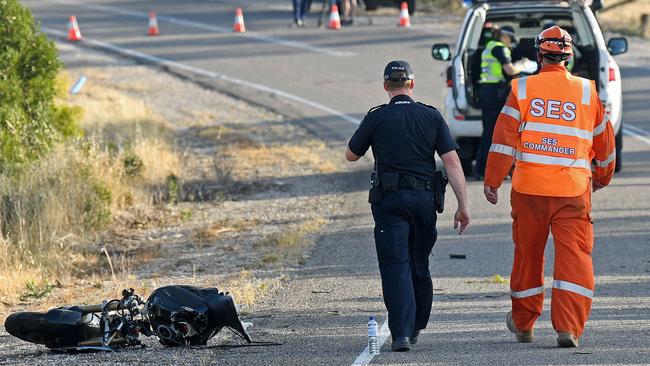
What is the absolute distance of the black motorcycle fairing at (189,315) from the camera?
7.66m

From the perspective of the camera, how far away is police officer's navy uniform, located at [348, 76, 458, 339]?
7.64 m

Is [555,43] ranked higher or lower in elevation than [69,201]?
higher

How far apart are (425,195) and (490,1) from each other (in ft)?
24.2

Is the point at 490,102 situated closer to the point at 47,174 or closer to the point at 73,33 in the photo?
the point at 47,174

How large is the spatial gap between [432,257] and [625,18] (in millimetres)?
22598

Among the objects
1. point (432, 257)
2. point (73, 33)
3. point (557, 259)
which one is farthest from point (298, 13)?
point (557, 259)

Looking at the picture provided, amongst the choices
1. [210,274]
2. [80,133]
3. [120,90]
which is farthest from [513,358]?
[120,90]

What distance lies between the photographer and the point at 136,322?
7.90 meters

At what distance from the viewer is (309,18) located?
32406 mm

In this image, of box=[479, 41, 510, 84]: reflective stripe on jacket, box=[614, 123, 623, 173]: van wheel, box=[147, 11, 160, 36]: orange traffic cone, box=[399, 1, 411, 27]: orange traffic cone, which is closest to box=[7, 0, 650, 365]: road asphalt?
box=[614, 123, 623, 173]: van wheel

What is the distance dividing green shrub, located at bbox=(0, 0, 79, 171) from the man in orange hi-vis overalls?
24.2 feet

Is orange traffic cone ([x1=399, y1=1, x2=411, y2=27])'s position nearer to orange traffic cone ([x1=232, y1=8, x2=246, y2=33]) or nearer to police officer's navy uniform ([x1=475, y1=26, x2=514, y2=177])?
orange traffic cone ([x1=232, y1=8, x2=246, y2=33])

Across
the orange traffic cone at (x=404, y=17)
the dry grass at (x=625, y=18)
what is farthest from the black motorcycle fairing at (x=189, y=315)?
the orange traffic cone at (x=404, y=17)

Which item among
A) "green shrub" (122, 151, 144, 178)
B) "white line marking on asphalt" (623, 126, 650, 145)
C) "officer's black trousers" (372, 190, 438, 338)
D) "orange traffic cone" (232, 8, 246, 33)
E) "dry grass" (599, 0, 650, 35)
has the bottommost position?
"dry grass" (599, 0, 650, 35)
